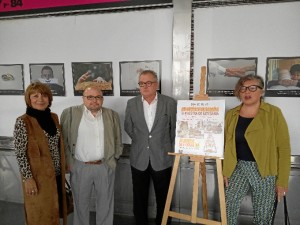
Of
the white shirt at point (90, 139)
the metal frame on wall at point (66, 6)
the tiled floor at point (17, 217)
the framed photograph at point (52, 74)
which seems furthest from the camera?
the framed photograph at point (52, 74)

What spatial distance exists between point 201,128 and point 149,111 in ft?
1.89

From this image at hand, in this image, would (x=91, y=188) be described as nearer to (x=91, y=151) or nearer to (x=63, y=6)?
(x=91, y=151)

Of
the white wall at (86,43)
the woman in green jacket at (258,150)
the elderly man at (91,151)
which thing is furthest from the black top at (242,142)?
the elderly man at (91,151)

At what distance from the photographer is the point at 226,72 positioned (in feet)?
9.27

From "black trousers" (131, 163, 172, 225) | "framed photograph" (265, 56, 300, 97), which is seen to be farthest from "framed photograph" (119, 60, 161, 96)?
"framed photograph" (265, 56, 300, 97)

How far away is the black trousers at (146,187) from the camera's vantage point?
2.62m

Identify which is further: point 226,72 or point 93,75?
point 93,75

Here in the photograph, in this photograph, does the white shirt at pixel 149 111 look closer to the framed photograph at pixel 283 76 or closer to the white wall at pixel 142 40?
the white wall at pixel 142 40

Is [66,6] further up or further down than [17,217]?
further up

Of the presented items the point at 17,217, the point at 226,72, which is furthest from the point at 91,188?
the point at 226,72

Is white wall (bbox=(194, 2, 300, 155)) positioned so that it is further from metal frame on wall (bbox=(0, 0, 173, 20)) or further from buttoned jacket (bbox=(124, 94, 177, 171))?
buttoned jacket (bbox=(124, 94, 177, 171))

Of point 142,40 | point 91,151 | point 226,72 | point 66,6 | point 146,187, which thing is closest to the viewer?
point 91,151

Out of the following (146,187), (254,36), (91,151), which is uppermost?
(254,36)

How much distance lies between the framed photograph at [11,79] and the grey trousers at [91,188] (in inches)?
66.4
